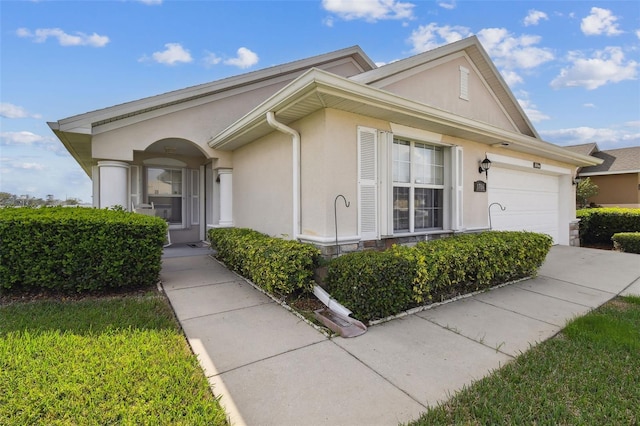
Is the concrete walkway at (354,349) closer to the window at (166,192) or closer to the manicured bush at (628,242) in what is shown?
the window at (166,192)

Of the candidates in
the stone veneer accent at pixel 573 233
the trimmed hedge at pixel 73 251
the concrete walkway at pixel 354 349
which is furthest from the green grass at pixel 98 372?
the stone veneer accent at pixel 573 233

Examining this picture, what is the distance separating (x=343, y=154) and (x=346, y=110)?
2.24 ft

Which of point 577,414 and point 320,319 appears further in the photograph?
point 320,319

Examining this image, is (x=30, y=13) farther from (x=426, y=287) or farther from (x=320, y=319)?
(x=426, y=287)

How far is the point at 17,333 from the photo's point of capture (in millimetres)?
3109

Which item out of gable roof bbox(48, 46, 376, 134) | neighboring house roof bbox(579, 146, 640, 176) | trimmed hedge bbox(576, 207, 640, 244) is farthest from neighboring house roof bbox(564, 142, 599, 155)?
gable roof bbox(48, 46, 376, 134)

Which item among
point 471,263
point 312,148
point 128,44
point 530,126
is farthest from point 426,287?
point 128,44

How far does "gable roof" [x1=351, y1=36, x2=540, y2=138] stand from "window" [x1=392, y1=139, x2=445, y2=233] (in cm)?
134

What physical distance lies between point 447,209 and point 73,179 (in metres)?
20.5

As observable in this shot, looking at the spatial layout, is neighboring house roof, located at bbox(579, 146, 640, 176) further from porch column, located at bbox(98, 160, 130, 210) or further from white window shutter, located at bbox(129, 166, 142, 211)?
porch column, located at bbox(98, 160, 130, 210)

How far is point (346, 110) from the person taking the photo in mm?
4805

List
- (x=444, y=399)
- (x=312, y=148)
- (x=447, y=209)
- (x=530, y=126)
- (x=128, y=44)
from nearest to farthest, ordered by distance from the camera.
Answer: (x=444, y=399)
(x=312, y=148)
(x=447, y=209)
(x=128, y=44)
(x=530, y=126)

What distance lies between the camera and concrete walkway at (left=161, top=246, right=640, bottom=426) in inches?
89.4

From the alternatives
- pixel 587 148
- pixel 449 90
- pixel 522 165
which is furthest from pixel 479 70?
pixel 587 148
